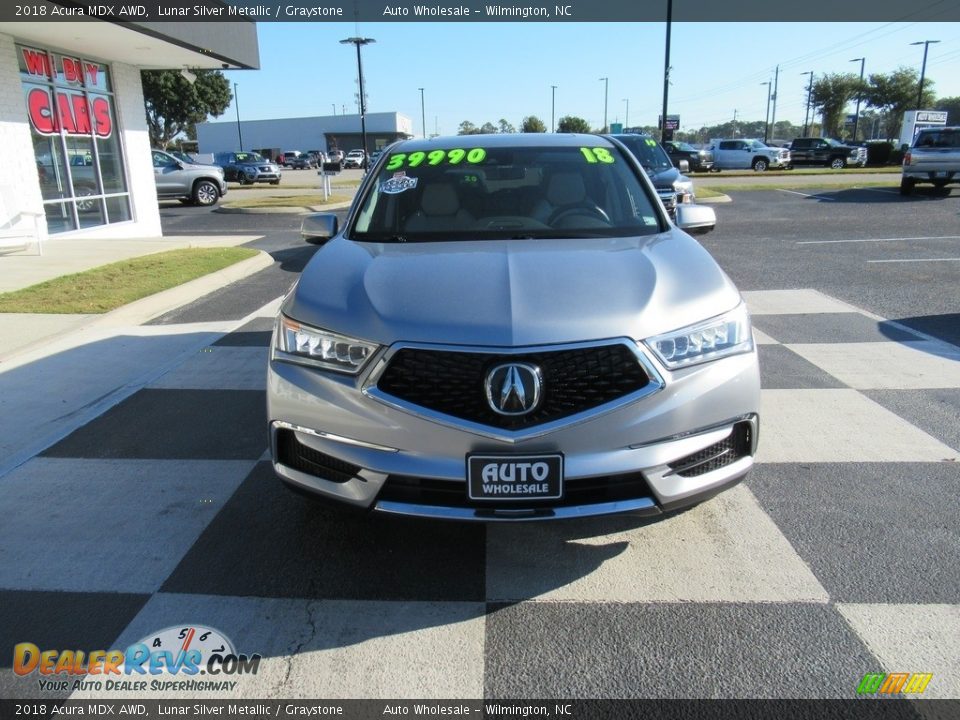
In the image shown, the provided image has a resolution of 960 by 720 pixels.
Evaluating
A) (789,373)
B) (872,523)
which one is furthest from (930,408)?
(872,523)

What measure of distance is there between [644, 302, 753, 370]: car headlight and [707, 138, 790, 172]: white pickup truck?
131ft

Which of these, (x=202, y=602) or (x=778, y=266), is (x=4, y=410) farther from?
(x=778, y=266)

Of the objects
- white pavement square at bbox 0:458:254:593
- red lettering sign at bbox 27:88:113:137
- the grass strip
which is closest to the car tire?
red lettering sign at bbox 27:88:113:137

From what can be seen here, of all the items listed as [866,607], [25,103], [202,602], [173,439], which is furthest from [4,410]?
[25,103]

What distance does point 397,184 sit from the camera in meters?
4.28

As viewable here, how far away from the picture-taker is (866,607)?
2750mm

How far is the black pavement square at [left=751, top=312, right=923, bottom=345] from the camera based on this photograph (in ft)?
21.2

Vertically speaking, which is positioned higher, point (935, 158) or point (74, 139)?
point (74, 139)

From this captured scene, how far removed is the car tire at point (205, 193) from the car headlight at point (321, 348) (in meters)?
23.0

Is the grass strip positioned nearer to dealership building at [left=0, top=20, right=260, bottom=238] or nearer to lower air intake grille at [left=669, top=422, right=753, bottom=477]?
dealership building at [left=0, top=20, right=260, bottom=238]

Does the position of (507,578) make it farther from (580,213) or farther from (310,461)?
(580,213)

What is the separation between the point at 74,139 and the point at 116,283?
7.39 m

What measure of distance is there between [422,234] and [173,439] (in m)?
2.04

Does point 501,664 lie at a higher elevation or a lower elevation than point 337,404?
lower
